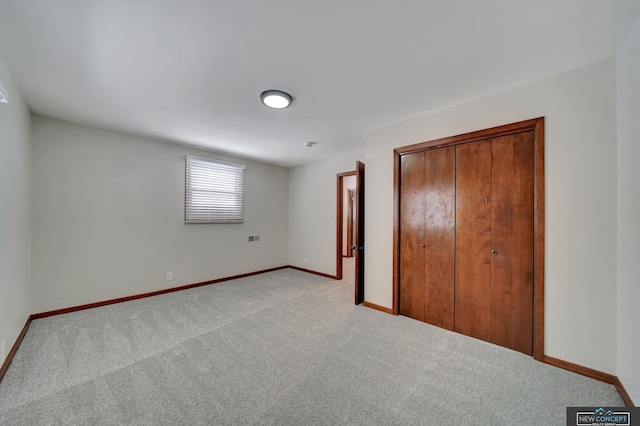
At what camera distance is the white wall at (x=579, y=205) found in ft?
5.87

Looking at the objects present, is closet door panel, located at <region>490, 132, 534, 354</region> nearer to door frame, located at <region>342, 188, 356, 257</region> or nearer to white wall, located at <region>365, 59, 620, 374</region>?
white wall, located at <region>365, 59, 620, 374</region>

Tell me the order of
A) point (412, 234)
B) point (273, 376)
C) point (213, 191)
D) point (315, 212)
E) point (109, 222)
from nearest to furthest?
point (273, 376), point (412, 234), point (109, 222), point (213, 191), point (315, 212)

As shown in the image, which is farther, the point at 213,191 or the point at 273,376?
the point at 213,191

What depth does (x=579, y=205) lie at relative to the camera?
189 cm

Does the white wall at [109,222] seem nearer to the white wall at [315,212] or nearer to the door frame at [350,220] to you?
the white wall at [315,212]

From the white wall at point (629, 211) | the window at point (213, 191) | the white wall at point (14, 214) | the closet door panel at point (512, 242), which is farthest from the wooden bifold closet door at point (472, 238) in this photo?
the white wall at point (14, 214)

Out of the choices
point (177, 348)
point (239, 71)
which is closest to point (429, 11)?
point (239, 71)

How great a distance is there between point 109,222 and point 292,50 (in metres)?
3.45

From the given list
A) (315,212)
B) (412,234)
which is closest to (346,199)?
(315,212)

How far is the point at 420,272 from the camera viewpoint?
2842 mm

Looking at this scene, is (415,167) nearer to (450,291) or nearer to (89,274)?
(450,291)

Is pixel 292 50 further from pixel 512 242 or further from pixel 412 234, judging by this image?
pixel 512 242

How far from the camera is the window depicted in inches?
161

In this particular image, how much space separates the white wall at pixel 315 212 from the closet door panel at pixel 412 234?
1698 mm
